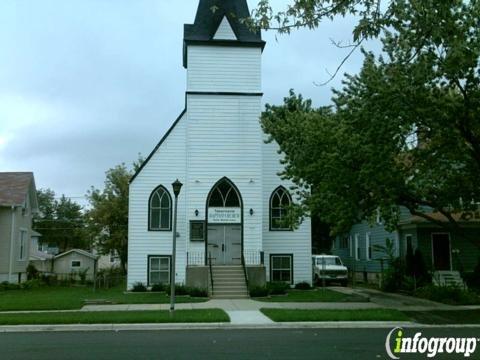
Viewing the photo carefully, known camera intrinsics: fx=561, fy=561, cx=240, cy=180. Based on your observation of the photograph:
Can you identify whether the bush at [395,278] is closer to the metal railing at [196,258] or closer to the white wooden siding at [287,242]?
the white wooden siding at [287,242]

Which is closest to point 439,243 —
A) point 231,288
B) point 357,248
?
point 357,248

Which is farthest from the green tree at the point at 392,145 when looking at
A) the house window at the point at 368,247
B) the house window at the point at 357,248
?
the house window at the point at 357,248

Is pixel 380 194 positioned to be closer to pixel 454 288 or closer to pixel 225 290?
pixel 454 288

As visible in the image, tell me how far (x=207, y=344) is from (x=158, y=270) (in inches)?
654

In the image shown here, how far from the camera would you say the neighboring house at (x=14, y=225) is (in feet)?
107

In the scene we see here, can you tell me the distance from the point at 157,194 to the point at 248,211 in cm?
473

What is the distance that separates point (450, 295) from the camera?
21.9 meters

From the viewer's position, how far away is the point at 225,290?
79.2 ft

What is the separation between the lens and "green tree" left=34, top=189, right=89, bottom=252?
78.9m

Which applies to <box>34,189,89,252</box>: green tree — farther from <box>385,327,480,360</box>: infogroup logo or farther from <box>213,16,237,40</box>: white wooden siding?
<box>385,327,480,360</box>: infogroup logo

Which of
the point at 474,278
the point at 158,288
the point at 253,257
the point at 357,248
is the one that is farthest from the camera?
the point at 357,248

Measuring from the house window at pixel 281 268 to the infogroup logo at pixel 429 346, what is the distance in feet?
52.9

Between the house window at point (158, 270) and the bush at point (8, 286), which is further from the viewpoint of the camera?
the bush at point (8, 286)

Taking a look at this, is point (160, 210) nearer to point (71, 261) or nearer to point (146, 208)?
point (146, 208)
